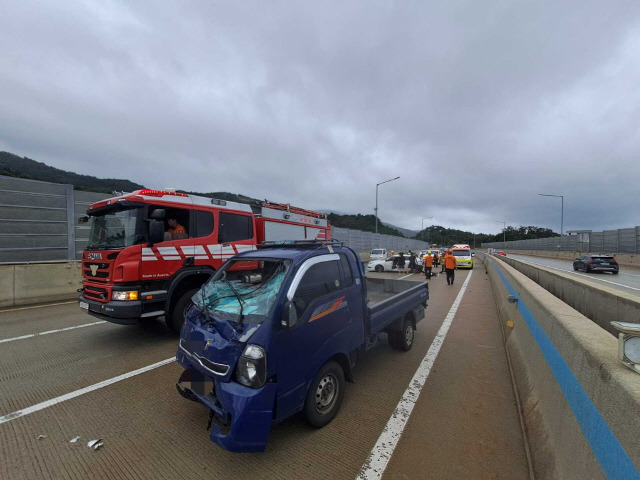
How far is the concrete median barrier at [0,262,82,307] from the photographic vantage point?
26.9 ft

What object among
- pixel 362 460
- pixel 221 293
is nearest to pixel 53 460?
pixel 221 293

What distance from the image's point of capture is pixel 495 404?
11.5 ft

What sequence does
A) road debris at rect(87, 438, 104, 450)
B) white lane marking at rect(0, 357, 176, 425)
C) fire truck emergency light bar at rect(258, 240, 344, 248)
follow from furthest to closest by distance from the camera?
fire truck emergency light bar at rect(258, 240, 344, 248), white lane marking at rect(0, 357, 176, 425), road debris at rect(87, 438, 104, 450)

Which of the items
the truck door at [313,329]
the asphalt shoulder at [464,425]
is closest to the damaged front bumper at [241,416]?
the truck door at [313,329]

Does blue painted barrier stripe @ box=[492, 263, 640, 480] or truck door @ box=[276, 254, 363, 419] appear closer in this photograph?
blue painted barrier stripe @ box=[492, 263, 640, 480]

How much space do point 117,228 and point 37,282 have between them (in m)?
6.00

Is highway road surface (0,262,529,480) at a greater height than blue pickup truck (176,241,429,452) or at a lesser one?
lesser

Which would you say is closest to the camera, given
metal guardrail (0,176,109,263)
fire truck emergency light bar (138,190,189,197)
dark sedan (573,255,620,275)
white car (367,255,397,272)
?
fire truck emergency light bar (138,190,189,197)

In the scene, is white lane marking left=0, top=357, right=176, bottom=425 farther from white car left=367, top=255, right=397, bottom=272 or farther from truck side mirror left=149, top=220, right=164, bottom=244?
white car left=367, top=255, right=397, bottom=272

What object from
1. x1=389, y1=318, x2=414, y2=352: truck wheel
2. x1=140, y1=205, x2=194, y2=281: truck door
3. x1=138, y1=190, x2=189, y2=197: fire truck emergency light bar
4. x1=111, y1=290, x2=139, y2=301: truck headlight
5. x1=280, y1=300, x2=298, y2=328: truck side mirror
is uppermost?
x1=138, y1=190, x2=189, y2=197: fire truck emergency light bar

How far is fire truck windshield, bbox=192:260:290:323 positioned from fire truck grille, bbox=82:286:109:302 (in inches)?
97.1

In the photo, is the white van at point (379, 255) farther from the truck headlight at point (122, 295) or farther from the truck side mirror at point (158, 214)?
the truck headlight at point (122, 295)

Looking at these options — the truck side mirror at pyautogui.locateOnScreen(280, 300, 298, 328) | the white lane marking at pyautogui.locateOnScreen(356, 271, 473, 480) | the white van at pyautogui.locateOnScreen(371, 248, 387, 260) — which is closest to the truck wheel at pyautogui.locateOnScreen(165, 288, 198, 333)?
the truck side mirror at pyautogui.locateOnScreen(280, 300, 298, 328)

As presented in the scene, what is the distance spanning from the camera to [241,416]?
2.33 metres
